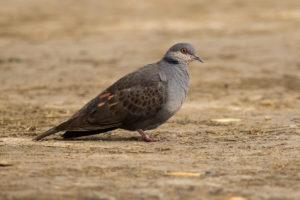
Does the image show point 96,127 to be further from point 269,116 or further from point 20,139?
point 269,116

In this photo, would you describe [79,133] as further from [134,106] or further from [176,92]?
[176,92]

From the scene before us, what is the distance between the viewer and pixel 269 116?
920 cm

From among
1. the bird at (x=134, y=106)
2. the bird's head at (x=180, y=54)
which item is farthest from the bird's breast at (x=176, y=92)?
the bird's head at (x=180, y=54)

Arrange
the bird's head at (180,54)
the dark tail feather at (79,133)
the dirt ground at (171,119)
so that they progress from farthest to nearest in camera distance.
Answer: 1. the bird's head at (180,54)
2. the dark tail feather at (79,133)
3. the dirt ground at (171,119)

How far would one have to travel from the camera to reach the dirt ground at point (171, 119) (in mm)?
5625

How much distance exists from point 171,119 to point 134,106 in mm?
1665

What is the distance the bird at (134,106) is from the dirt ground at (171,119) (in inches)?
6.0

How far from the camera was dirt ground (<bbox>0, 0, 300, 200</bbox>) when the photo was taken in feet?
18.5

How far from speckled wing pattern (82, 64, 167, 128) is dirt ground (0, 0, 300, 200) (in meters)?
0.22

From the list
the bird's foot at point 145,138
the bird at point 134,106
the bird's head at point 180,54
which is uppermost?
the bird's head at point 180,54

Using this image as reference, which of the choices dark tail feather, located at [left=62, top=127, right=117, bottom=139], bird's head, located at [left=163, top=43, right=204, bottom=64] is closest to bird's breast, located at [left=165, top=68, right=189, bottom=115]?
bird's head, located at [left=163, top=43, right=204, bottom=64]

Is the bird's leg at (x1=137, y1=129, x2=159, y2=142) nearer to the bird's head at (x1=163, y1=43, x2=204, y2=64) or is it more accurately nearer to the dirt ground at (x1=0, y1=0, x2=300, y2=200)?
the dirt ground at (x1=0, y1=0, x2=300, y2=200)

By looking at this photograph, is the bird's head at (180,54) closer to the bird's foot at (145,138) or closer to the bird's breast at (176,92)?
the bird's breast at (176,92)

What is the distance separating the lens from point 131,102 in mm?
7508
